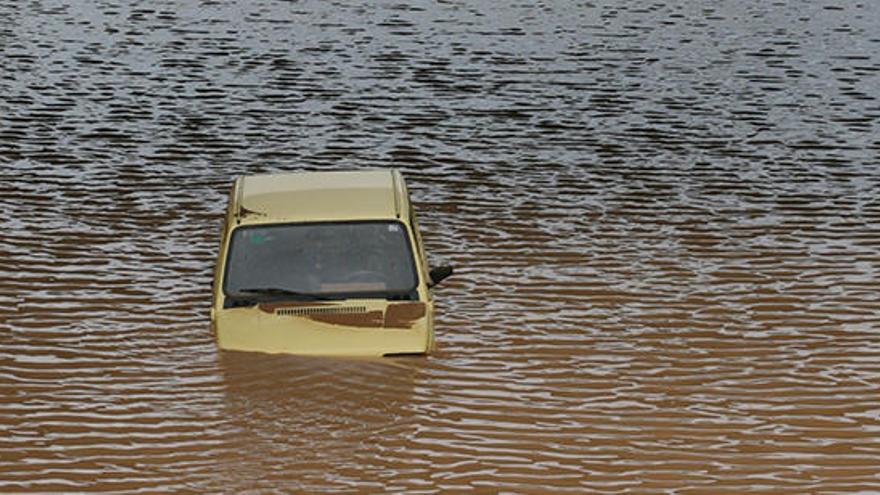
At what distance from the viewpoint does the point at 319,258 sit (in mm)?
16031

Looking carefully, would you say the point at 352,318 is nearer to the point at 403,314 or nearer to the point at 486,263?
the point at 403,314

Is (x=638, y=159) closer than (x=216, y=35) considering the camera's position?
Yes

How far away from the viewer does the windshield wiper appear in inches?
618

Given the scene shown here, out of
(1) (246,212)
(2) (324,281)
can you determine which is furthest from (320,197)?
(2) (324,281)

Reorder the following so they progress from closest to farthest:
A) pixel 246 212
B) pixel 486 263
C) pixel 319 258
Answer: pixel 319 258, pixel 246 212, pixel 486 263

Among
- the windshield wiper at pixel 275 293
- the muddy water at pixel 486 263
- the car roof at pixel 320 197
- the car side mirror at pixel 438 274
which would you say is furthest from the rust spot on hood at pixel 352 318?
the car side mirror at pixel 438 274

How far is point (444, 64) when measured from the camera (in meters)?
36.7

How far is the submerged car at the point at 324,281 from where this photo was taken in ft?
51.5

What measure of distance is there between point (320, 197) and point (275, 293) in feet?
3.90

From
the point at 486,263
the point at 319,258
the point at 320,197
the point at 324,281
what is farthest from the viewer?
the point at 486,263

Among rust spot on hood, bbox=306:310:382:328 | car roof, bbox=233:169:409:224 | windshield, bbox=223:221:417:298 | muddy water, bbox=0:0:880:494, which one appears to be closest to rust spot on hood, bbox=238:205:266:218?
car roof, bbox=233:169:409:224

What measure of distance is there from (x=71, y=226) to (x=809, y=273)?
841cm

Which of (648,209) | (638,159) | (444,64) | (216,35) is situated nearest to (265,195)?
(648,209)

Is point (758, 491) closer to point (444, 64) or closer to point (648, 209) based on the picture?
point (648, 209)
